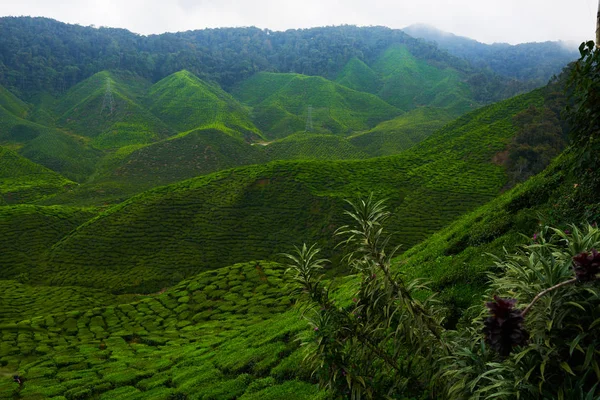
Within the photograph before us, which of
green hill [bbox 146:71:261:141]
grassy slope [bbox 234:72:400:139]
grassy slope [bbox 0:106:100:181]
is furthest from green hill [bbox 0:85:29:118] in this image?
grassy slope [bbox 234:72:400:139]

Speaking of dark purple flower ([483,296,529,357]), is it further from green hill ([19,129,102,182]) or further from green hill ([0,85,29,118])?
green hill ([0,85,29,118])

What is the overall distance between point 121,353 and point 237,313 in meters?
8.52

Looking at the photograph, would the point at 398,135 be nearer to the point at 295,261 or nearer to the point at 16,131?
the point at 295,261

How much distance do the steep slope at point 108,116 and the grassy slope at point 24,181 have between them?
3479 cm

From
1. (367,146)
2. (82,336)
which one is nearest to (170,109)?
(367,146)

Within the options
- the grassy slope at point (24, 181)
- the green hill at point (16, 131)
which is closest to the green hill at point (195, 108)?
the green hill at point (16, 131)

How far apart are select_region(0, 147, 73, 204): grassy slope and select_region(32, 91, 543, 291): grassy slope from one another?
42.9 meters

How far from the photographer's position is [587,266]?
13.7 ft

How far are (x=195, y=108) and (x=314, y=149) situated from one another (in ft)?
244

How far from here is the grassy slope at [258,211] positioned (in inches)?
1785

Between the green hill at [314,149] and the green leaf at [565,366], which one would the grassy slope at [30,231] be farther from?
the green hill at [314,149]

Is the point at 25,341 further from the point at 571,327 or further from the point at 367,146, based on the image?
the point at 367,146

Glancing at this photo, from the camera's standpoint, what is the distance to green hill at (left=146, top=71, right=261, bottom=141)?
6097 inches

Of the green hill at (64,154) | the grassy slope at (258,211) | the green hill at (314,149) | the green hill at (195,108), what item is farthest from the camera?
the green hill at (195,108)
